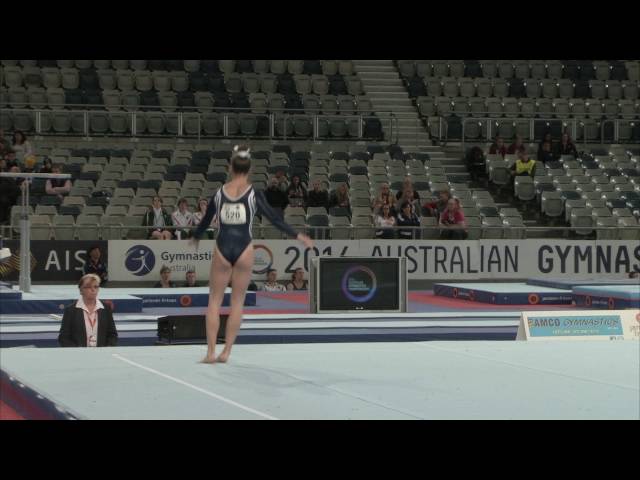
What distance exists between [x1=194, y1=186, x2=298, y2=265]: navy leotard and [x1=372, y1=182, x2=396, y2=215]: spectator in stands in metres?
12.0

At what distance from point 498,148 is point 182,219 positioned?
811 cm

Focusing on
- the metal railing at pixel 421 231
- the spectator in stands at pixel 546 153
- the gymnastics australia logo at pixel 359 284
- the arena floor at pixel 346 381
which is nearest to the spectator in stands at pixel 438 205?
the metal railing at pixel 421 231

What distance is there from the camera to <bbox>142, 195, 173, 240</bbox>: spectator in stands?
18.0 metres

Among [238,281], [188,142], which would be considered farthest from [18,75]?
[238,281]

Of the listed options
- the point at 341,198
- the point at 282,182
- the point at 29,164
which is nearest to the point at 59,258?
the point at 29,164

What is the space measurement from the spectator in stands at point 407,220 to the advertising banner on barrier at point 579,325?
870 cm

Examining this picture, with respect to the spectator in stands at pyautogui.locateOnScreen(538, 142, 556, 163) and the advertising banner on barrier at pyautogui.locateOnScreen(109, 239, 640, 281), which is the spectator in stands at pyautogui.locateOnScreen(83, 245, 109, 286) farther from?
the spectator in stands at pyautogui.locateOnScreen(538, 142, 556, 163)

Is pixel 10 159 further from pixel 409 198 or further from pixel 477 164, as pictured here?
pixel 477 164

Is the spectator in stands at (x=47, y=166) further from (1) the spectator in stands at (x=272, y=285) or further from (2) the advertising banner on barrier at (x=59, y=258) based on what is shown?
(1) the spectator in stands at (x=272, y=285)

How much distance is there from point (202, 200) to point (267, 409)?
12.7 meters

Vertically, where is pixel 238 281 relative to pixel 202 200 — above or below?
below

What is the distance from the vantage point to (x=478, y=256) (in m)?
19.1

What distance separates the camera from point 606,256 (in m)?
19.3

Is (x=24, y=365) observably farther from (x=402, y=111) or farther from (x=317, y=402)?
(x=402, y=111)
